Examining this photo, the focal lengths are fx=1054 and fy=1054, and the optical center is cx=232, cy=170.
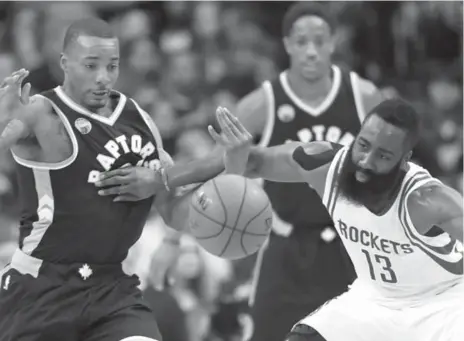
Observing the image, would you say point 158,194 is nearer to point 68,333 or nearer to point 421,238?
point 68,333

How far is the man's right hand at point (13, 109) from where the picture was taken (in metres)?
4.65

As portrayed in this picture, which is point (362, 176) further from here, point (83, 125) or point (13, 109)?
point (13, 109)

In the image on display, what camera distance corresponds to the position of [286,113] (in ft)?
21.5

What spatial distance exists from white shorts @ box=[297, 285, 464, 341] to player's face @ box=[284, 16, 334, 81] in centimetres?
200

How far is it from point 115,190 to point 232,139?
1.99ft

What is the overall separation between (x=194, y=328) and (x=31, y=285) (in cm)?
338

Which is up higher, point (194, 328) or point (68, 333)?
point (68, 333)

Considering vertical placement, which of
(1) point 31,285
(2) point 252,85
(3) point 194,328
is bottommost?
(3) point 194,328

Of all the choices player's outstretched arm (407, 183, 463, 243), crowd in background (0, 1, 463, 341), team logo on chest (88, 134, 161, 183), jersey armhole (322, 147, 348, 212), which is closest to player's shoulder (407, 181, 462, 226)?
player's outstretched arm (407, 183, 463, 243)

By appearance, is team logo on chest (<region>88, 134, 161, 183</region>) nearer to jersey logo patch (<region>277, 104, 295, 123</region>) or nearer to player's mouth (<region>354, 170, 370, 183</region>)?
player's mouth (<region>354, 170, 370, 183</region>)

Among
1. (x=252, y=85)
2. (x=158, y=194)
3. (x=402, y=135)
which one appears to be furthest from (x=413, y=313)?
(x=252, y=85)

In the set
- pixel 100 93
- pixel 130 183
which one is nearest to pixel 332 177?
pixel 130 183

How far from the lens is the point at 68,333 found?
16.0 feet

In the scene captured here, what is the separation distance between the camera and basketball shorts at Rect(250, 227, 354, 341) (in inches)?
251
